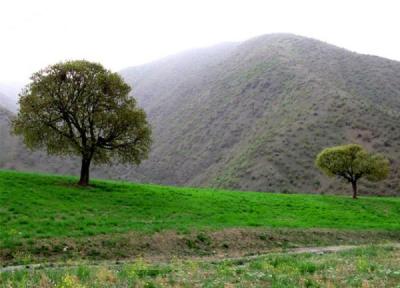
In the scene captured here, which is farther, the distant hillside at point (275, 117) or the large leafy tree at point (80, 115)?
the distant hillside at point (275, 117)

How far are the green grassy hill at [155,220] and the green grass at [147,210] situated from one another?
0.23ft

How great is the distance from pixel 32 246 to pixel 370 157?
47.0 m

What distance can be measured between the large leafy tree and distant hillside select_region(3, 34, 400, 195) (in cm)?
4752

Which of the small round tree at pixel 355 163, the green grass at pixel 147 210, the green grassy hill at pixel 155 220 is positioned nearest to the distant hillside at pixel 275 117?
the small round tree at pixel 355 163

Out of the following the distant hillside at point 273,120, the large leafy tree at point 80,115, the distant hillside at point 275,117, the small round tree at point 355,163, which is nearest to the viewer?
the large leafy tree at point 80,115

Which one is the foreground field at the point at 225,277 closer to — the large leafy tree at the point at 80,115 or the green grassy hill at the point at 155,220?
the green grassy hill at the point at 155,220

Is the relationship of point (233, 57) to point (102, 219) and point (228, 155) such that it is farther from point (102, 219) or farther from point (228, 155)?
point (102, 219)

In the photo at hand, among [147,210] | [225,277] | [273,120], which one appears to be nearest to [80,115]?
[147,210]

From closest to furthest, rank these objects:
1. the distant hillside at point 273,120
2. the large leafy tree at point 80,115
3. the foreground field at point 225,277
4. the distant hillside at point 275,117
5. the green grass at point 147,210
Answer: the foreground field at point 225,277 < the green grass at point 147,210 < the large leafy tree at point 80,115 < the distant hillside at point 273,120 < the distant hillside at point 275,117

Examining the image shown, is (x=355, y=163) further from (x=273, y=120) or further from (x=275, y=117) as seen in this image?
(x=275, y=117)

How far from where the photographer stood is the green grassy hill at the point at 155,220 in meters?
28.0

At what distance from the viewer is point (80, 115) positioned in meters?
44.8

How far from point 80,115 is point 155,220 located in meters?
15.0

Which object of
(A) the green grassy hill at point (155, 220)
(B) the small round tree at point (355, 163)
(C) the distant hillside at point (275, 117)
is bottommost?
(A) the green grassy hill at point (155, 220)
